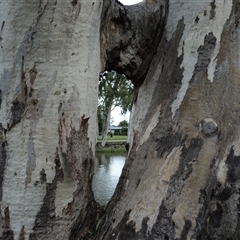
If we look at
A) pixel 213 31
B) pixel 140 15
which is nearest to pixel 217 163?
pixel 213 31

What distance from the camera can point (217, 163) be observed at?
3.21ft

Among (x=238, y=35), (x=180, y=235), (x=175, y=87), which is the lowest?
(x=180, y=235)

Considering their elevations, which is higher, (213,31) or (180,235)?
(213,31)

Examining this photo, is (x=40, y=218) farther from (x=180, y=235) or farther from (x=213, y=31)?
(x=213, y=31)

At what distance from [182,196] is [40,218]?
33 cm

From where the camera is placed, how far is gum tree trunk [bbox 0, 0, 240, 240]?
36.8 inches

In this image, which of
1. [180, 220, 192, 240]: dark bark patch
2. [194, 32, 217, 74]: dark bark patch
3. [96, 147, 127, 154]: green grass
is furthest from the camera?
[96, 147, 127, 154]: green grass

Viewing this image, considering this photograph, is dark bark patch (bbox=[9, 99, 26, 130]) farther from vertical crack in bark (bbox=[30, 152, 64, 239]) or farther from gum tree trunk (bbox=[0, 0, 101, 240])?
vertical crack in bark (bbox=[30, 152, 64, 239])

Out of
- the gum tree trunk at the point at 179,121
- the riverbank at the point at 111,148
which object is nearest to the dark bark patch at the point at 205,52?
the gum tree trunk at the point at 179,121

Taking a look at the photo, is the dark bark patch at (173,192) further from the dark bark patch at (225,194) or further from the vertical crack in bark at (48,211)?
the vertical crack in bark at (48,211)

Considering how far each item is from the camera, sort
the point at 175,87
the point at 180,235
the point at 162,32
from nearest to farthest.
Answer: the point at 180,235, the point at 175,87, the point at 162,32

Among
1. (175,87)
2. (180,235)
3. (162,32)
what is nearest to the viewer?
(180,235)

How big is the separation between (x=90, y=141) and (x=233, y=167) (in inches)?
13.8

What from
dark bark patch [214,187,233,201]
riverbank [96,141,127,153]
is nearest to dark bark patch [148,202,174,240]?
dark bark patch [214,187,233,201]
